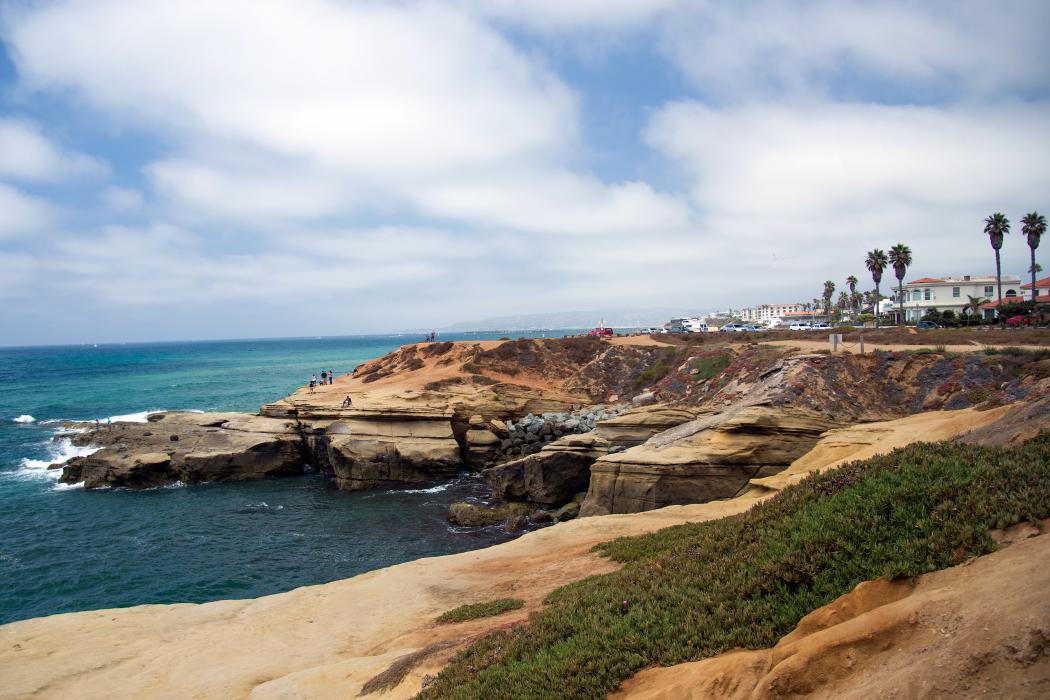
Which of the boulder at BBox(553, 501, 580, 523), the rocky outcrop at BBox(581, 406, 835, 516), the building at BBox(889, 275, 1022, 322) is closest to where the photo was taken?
the rocky outcrop at BBox(581, 406, 835, 516)

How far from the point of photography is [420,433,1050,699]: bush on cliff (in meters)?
6.52

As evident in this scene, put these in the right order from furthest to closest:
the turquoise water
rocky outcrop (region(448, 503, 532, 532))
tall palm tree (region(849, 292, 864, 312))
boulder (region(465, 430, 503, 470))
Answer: tall palm tree (region(849, 292, 864, 312))
boulder (region(465, 430, 503, 470))
rocky outcrop (region(448, 503, 532, 532))
the turquoise water

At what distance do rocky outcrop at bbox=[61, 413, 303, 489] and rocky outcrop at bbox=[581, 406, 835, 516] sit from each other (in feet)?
83.6

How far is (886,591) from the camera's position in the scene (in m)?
6.02

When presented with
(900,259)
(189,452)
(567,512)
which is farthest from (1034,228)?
(189,452)

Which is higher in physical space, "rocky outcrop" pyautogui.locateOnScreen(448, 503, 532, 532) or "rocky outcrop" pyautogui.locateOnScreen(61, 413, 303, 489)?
"rocky outcrop" pyautogui.locateOnScreen(61, 413, 303, 489)

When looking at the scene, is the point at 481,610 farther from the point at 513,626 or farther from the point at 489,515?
the point at 489,515

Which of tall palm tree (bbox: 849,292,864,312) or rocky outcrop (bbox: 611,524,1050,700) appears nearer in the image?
rocky outcrop (bbox: 611,524,1050,700)

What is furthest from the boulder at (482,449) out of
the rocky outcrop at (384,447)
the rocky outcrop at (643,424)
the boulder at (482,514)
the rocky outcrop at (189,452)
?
the rocky outcrop at (189,452)

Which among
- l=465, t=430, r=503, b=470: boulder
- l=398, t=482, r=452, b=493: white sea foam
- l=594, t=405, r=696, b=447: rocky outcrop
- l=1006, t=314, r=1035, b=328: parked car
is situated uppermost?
l=1006, t=314, r=1035, b=328: parked car

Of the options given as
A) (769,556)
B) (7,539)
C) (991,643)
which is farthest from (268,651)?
(7,539)

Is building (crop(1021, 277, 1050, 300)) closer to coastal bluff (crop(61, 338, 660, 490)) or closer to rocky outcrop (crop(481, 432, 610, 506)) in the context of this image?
coastal bluff (crop(61, 338, 660, 490))

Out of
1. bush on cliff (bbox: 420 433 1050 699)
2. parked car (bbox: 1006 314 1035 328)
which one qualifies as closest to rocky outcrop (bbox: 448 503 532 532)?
bush on cliff (bbox: 420 433 1050 699)

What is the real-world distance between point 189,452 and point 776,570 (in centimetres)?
3977
